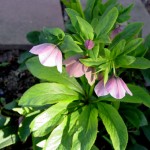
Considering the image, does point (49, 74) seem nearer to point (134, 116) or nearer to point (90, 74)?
point (90, 74)

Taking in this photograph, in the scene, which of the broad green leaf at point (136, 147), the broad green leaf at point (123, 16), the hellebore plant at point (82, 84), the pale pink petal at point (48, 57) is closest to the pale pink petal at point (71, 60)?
the hellebore plant at point (82, 84)

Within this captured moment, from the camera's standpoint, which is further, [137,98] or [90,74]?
[137,98]

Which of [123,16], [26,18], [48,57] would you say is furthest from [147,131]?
[26,18]

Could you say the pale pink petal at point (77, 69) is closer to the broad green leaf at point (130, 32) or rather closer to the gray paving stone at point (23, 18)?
the broad green leaf at point (130, 32)

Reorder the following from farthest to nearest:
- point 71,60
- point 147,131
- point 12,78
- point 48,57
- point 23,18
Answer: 1. point 23,18
2. point 12,78
3. point 147,131
4. point 71,60
5. point 48,57

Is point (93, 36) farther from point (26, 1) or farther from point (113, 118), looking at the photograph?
point (26, 1)

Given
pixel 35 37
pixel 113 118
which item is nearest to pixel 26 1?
pixel 35 37
